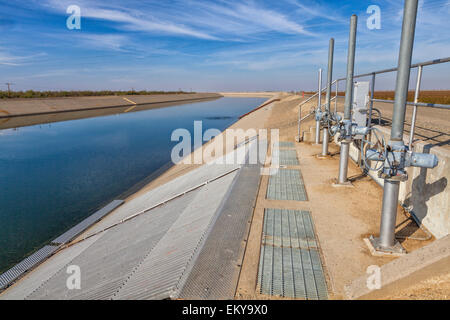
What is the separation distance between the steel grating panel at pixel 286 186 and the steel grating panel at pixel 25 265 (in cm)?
652

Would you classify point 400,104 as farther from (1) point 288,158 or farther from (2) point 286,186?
(1) point 288,158

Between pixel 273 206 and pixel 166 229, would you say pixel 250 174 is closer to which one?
pixel 273 206

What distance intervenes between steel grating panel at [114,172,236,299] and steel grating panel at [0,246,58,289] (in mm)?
4287

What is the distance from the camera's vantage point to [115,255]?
6.25 meters

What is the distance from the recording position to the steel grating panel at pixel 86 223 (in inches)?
350

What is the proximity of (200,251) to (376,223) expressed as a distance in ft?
11.8

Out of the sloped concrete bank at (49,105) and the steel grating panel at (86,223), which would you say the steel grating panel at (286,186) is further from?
the sloped concrete bank at (49,105)

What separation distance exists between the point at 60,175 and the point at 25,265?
951 cm

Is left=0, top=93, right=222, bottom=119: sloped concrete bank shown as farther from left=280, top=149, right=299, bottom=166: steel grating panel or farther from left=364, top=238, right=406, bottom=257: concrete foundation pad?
left=364, top=238, right=406, bottom=257: concrete foundation pad

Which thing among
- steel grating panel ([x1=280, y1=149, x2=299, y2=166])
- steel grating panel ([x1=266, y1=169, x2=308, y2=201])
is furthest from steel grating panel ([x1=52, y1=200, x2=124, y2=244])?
steel grating panel ([x1=280, y1=149, x2=299, y2=166])

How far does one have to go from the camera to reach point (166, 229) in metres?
6.53

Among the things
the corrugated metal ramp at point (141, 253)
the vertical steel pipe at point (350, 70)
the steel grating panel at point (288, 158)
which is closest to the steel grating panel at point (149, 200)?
the corrugated metal ramp at point (141, 253)
